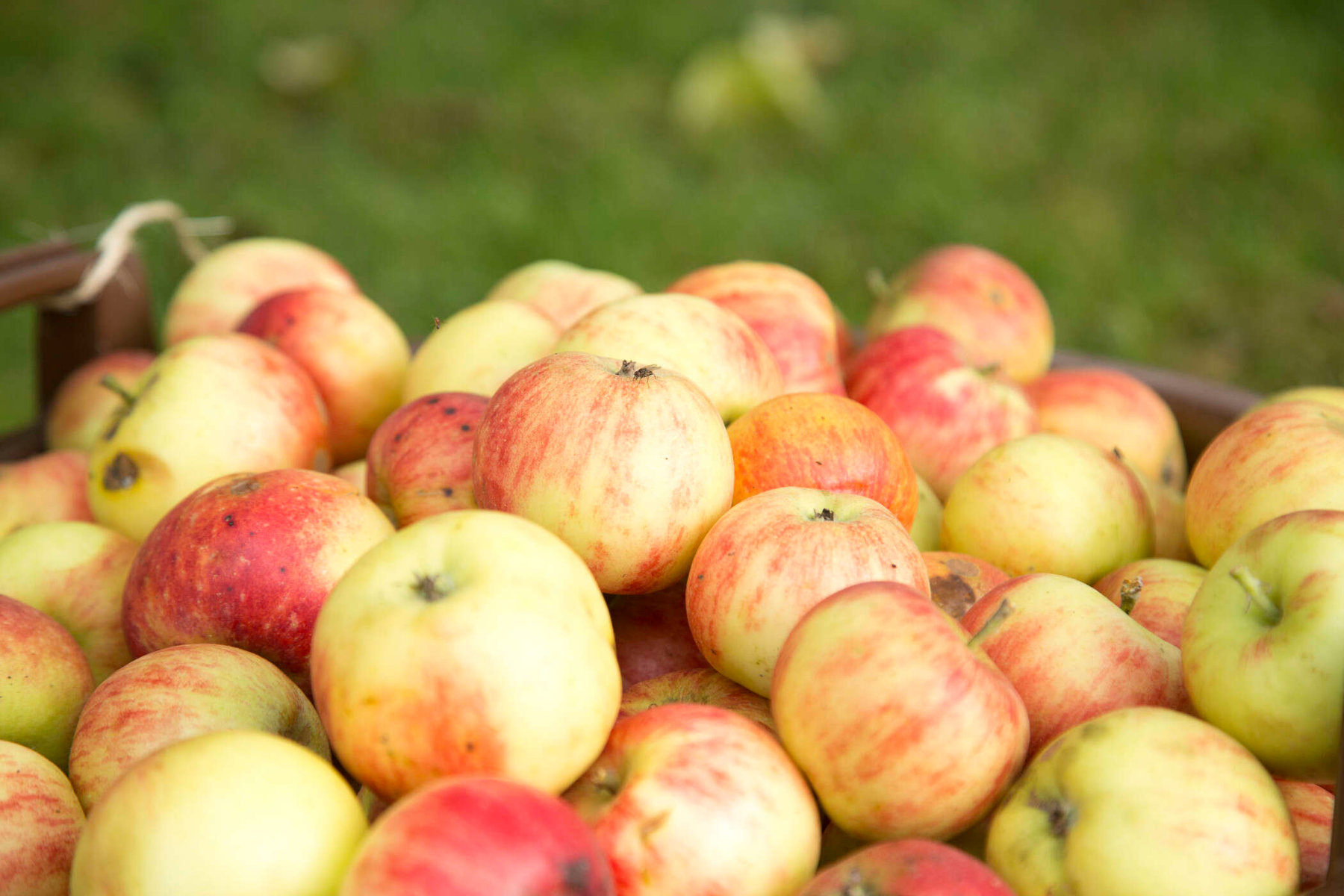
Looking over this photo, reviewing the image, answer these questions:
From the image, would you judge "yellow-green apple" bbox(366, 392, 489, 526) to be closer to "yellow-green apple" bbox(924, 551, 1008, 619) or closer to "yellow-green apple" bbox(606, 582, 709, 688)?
"yellow-green apple" bbox(606, 582, 709, 688)

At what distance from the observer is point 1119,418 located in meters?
2.10

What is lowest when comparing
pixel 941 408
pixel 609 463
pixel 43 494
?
pixel 43 494

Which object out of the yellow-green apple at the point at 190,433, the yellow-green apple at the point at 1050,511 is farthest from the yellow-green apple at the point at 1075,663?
the yellow-green apple at the point at 190,433

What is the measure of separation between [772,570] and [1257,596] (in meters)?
0.49

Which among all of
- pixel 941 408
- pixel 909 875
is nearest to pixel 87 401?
pixel 941 408

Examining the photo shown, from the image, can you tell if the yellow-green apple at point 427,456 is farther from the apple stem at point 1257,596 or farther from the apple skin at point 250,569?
the apple stem at point 1257,596

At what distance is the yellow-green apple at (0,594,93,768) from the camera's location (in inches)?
53.1

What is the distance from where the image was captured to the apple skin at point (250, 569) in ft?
4.53

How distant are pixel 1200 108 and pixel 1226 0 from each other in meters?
0.82

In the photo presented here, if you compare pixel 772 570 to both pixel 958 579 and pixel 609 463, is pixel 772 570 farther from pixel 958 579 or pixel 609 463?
pixel 958 579

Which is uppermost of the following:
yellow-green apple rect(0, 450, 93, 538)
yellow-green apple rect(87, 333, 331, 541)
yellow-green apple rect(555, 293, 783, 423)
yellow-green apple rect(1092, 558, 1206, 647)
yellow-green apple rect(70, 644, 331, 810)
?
yellow-green apple rect(555, 293, 783, 423)

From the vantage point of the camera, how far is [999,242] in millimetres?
4047

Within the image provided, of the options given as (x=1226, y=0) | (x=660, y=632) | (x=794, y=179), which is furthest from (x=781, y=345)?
(x=1226, y=0)

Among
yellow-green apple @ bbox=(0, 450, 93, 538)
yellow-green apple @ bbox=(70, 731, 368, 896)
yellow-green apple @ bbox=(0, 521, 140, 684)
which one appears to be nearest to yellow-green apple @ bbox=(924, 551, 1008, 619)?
yellow-green apple @ bbox=(70, 731, 368, 896)
